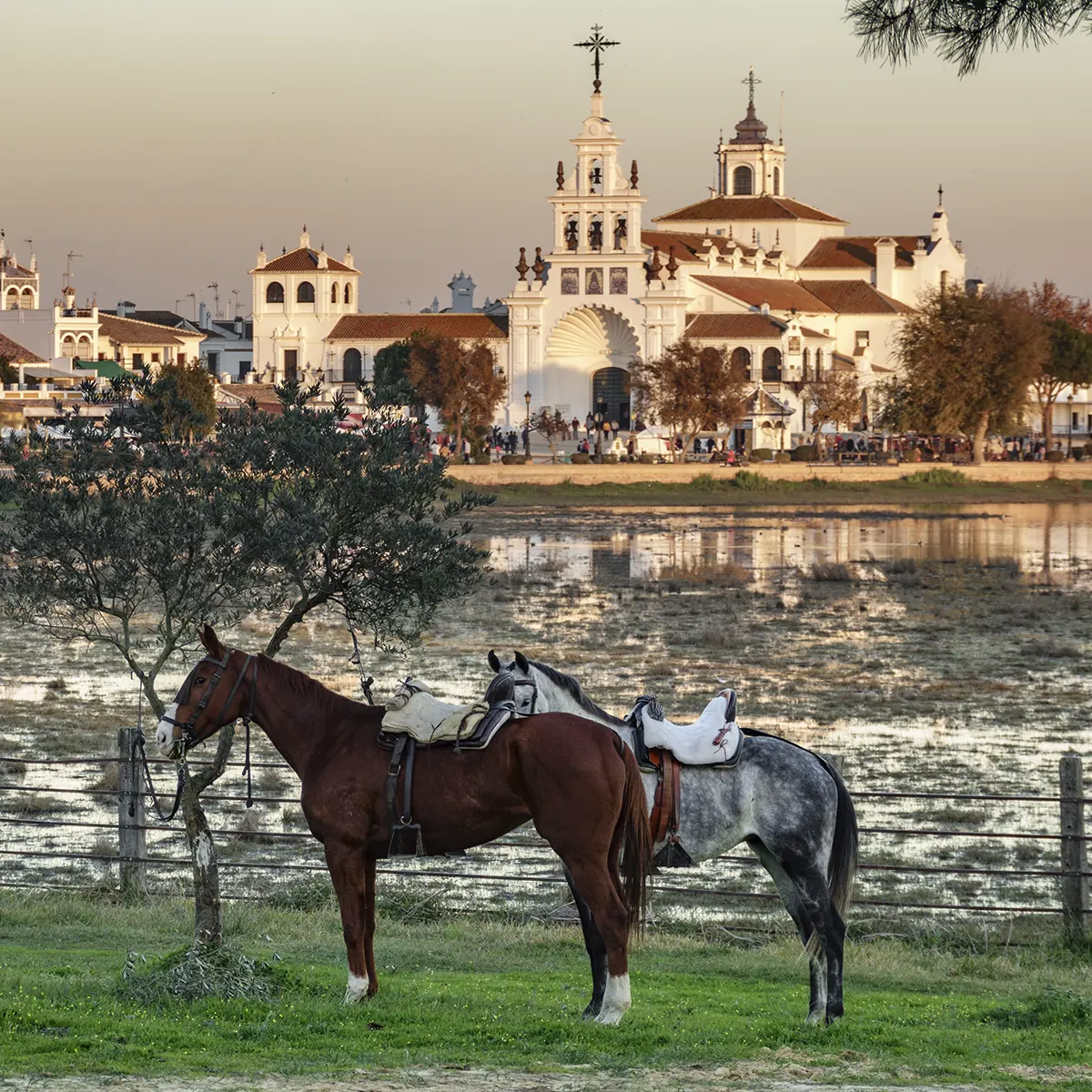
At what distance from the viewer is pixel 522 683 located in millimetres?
9023

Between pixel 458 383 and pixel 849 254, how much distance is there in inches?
1484

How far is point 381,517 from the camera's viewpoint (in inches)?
476

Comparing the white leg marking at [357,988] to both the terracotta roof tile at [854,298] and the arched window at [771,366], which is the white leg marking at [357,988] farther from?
the terracotta roof tile at [854,298]

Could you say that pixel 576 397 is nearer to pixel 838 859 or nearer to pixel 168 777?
pixel 168 777

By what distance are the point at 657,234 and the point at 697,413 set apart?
93.9 feet

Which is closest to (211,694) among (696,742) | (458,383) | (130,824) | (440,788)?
(440,788)

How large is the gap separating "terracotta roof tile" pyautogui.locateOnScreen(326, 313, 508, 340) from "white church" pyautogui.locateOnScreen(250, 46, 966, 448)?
115 mm

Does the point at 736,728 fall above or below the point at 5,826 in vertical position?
above

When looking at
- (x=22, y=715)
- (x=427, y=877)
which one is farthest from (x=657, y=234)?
(x=427, y=877)

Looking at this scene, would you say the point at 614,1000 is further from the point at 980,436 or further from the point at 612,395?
the point at 612,395

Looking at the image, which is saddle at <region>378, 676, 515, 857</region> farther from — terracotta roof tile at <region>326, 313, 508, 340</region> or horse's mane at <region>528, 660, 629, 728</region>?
terracotta roof tile at <region>326, 313, 508, 340</region>

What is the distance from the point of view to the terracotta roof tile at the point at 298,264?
4604 inches

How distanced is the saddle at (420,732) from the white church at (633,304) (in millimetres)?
79298

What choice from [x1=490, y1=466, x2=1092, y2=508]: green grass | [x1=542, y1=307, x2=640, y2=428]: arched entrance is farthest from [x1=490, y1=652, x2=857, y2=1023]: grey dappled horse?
[x1=542, y1=307, x2=640, y2=428]: arched entrance
